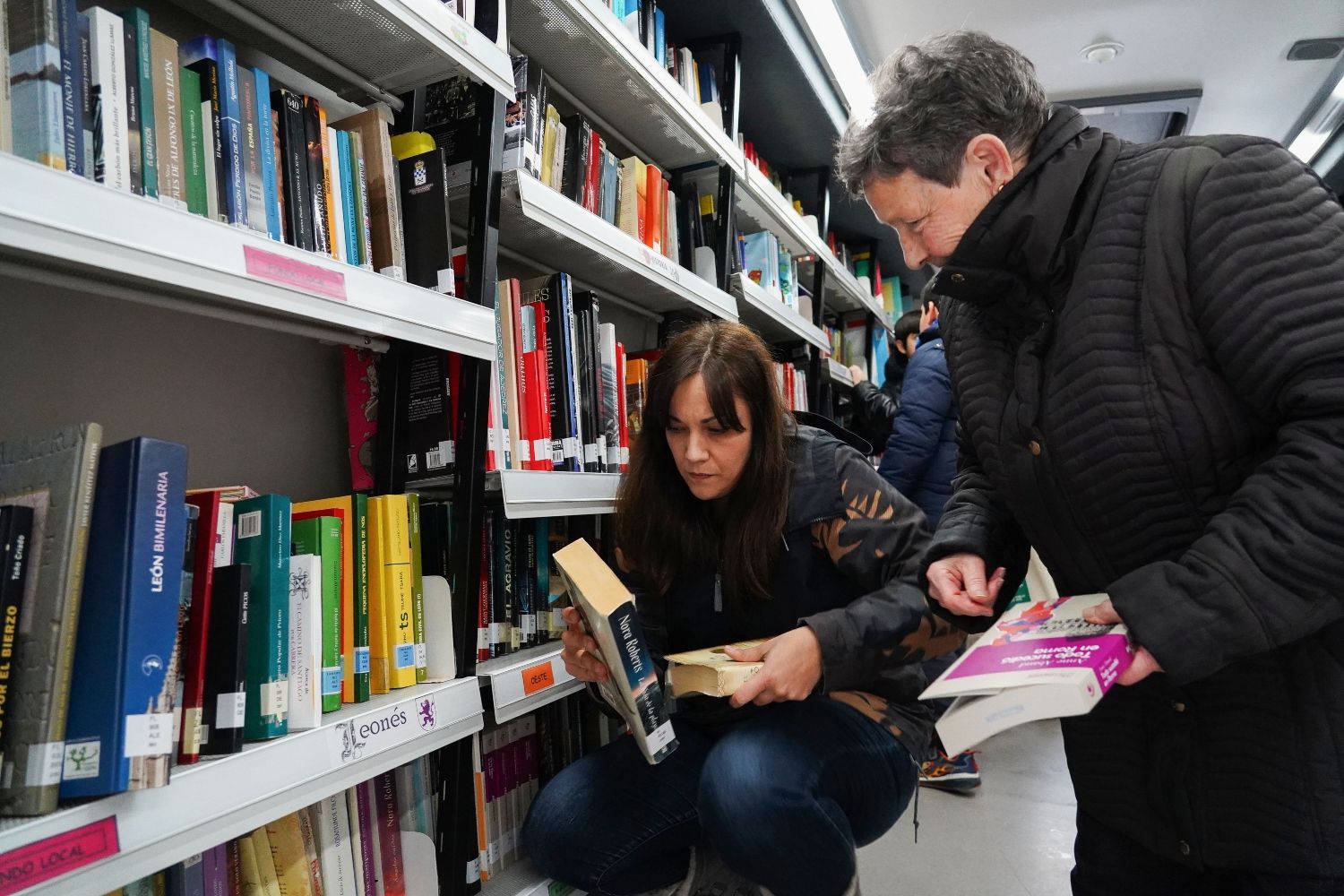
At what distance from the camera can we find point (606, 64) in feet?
5.93

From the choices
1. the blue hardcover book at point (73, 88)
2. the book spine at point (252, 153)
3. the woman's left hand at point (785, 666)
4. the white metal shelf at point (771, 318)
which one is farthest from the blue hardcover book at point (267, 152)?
the white metal shelf at point (771, 318)

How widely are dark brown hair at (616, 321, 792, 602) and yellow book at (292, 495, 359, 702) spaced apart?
1.84 ft

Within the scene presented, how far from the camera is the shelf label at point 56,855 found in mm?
633

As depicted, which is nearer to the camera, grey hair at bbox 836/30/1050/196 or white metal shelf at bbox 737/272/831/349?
grey hair at bbox 836/30/1050/196

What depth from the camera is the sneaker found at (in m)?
2.46

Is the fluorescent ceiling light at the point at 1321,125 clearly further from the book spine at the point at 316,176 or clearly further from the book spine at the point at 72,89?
the book spine at the point at 72,89

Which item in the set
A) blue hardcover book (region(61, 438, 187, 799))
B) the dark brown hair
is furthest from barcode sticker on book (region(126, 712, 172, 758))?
the dark brown hair

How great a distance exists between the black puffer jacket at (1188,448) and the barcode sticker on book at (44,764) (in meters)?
0.98

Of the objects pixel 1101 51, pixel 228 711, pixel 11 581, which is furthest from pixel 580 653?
pixel 1101 51

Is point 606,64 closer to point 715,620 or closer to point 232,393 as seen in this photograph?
point 232,393

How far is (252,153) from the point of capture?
40.1 inches

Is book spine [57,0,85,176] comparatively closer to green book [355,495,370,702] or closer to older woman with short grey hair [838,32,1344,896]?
green book [355,495,370,702]

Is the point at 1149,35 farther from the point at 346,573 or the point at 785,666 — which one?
the point at 346,573

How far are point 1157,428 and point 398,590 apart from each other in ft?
3.37
